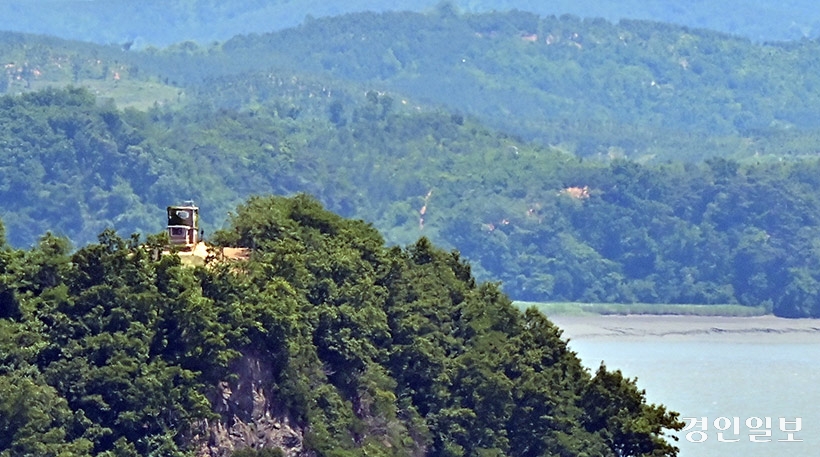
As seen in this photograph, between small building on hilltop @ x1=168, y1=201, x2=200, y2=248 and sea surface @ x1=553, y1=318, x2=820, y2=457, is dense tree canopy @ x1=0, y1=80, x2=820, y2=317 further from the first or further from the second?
small building on hilltop @ x1=168, y1=201, x2=200, y2=248

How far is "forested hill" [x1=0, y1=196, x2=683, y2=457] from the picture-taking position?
5134 centimetres

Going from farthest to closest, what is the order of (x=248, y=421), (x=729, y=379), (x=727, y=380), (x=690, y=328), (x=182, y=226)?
(x=690, y=328) < (x=729, y=379) < (x=727, y=380) < (x=182, y=226) < (x=248, y=421)

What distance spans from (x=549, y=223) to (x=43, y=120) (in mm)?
29555

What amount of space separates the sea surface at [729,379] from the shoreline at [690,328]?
0.28 m

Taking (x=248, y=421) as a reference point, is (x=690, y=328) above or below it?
above

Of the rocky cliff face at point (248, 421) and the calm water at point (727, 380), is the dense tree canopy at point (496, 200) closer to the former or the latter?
the calm water at point (727, 380)

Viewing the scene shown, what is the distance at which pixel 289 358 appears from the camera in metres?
54.8

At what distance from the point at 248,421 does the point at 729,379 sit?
58078 millimetres

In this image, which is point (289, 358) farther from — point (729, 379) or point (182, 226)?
point (729, 379)

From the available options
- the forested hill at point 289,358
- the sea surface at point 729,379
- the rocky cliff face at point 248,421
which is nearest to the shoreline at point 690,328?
the sea surface at point 729,379

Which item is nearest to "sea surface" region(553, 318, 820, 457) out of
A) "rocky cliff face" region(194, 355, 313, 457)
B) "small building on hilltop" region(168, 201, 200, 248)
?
"small building on hilltop" region(168, 201, 200, 248)

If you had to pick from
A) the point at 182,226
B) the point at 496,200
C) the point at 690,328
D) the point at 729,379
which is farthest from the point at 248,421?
the point at 496,200

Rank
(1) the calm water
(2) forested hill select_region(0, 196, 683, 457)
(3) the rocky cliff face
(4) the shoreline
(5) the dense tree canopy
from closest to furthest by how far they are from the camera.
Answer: (2) forested hill select_region(0, 196, 683, 457), (3) the rocky cliff face, (1) the calm water, (4) the shoreline, (5) the dense tree canopy

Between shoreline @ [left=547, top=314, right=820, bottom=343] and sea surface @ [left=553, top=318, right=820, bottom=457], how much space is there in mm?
275
